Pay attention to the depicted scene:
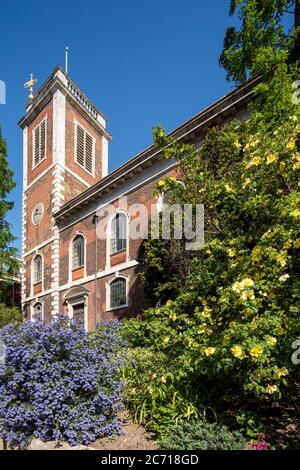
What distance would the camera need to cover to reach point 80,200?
67.2 ft

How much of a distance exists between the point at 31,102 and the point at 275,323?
2774 cm

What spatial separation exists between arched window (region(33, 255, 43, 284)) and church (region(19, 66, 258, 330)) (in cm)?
7

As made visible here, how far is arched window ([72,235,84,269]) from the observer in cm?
2055

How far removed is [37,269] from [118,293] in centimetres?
895

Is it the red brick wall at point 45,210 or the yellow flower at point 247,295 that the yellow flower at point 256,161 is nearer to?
the yellow flower at point 247,295

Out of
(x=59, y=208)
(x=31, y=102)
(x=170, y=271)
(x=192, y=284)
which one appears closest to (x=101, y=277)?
(x=59, y=208)

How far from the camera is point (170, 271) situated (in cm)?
1134

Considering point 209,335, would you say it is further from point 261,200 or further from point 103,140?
point 103,140

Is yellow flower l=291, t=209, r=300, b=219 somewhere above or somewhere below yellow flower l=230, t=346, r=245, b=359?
above

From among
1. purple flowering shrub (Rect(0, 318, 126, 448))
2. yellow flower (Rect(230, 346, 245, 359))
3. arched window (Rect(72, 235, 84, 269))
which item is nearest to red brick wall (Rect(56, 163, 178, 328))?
arched window (Rect(72, 235, 84, 269))

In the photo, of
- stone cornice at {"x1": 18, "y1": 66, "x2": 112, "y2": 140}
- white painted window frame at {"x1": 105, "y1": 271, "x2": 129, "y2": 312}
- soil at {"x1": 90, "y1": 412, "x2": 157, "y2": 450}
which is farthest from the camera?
stone cornice at {"x1": 18, "y1": 66, "x2": 112, "y2": 140}

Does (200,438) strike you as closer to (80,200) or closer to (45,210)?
(80,200)

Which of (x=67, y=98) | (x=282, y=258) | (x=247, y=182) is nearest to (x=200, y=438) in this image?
(x=282, y=258)

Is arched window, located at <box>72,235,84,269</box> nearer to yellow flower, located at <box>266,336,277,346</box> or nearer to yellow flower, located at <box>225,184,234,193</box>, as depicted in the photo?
yellow flower, located at <box>225,184,234,193</box>
